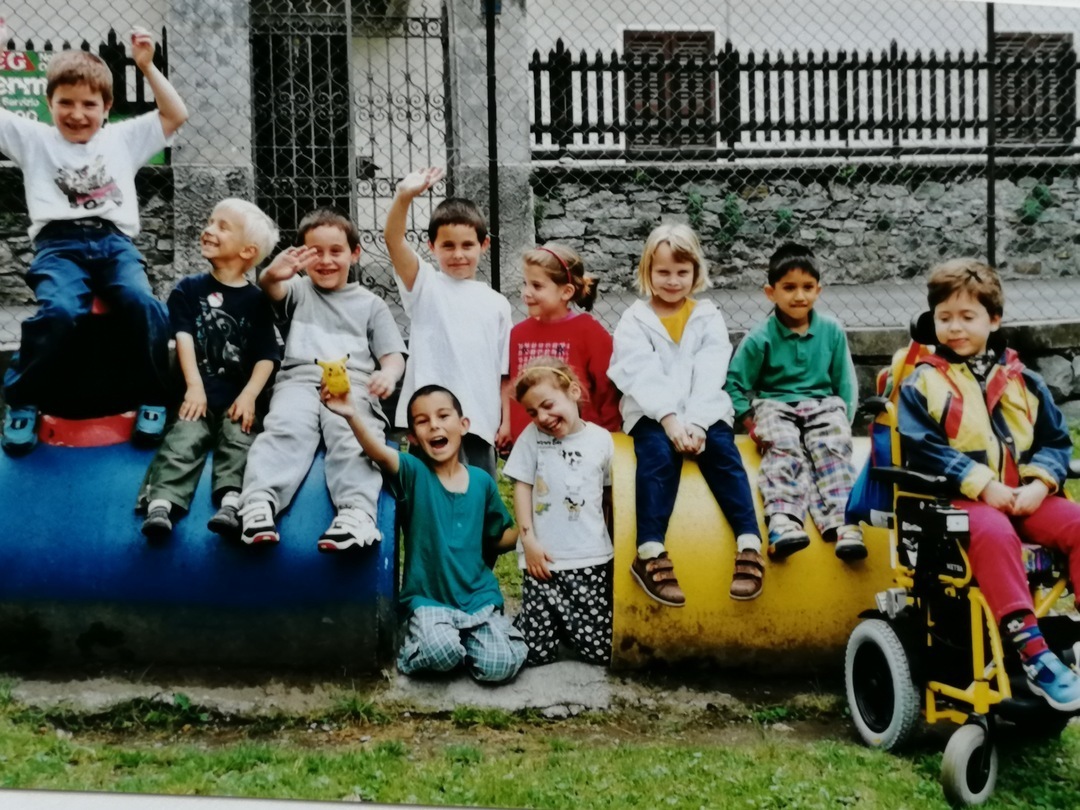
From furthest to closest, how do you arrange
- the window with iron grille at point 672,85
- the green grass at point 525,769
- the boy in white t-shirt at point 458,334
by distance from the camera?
1. the window with iron grille at point 672,85
2. the boy in white t-shirt at point 458,334
3. the green grass at point 525,769

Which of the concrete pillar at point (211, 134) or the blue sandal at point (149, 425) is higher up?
the concrete pillar at point (211, 134)

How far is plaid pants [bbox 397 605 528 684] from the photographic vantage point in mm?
3473

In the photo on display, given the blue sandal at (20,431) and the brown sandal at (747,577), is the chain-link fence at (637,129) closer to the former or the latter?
the blue sandal at (20,431)

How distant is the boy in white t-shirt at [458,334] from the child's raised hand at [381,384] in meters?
0.15

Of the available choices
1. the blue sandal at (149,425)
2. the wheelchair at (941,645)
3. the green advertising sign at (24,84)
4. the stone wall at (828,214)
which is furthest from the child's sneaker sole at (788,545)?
the green advertising sign at (24,84)

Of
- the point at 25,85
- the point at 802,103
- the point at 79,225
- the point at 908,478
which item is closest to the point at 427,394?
the point at 79,225

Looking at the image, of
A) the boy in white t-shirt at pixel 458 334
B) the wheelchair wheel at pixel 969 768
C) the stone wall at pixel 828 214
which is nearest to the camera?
the wheelchair wheel at pixel 969 768

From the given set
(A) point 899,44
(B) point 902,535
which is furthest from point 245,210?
(A) point 899,44

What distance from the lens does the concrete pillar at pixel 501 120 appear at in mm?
6191

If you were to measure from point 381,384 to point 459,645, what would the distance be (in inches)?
33.6

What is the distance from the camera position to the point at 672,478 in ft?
12.0

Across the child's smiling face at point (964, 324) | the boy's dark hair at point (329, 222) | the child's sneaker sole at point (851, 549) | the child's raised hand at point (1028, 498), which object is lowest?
the child's sneaker sole at point (851, 549)

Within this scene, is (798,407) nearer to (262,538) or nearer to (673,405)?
(673,405)

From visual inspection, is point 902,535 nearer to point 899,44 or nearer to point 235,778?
point 235,778
